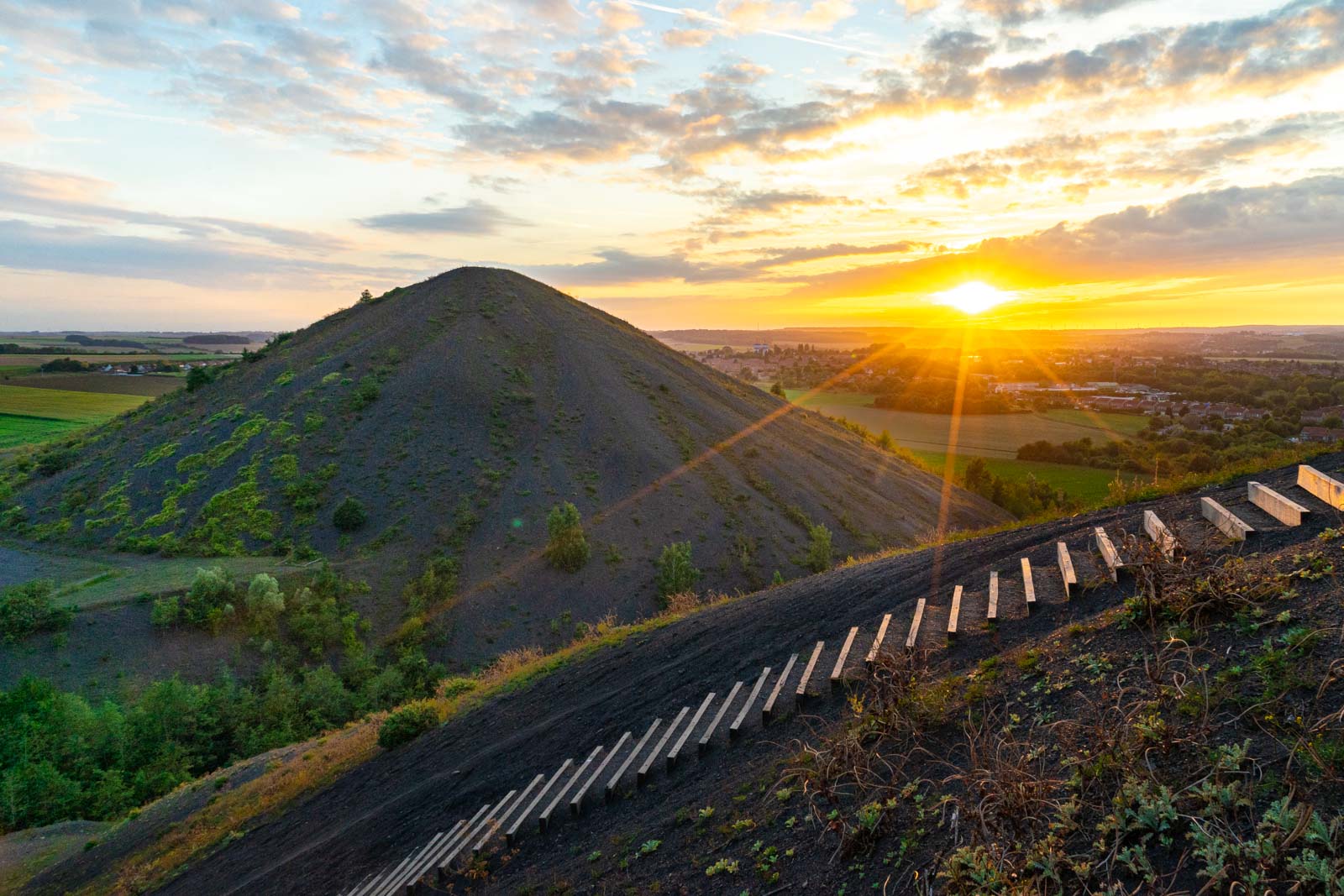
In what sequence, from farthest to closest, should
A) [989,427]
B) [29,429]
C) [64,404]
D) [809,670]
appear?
[989,427] → [64,404] → [29,429] → [809,670]

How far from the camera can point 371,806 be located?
11.9 meters

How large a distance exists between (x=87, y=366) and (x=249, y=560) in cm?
12991

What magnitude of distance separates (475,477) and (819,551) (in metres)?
20.1

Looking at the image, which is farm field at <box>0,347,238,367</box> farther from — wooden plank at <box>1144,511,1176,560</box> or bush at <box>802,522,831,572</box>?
wooden plank at <box>1144,511,1176,560</box>

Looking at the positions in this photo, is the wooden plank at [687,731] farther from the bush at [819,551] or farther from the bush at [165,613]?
the bush at [819,551]

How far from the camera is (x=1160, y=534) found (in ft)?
26.7

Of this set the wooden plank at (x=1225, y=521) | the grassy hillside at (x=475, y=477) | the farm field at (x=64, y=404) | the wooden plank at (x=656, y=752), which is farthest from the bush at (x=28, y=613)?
the farm field at (x=64, y=404)

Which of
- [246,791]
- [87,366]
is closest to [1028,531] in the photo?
[246,791]

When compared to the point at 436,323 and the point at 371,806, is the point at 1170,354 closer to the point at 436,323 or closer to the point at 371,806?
the point at 436,323

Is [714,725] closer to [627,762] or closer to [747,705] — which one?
[747,705]

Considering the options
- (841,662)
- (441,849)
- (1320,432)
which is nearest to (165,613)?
(441,849)

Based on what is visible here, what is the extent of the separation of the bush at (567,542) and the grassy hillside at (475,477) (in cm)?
57

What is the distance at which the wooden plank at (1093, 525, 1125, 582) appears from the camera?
26.0ft

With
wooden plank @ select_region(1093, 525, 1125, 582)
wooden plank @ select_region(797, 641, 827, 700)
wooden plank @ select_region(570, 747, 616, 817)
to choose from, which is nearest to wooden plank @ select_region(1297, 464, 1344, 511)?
wooden plank @ select_region(1093, 525, 1125, 582)
